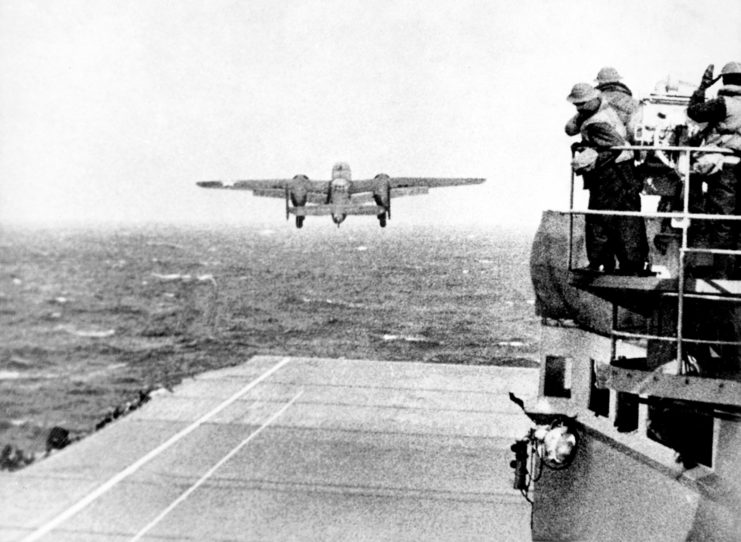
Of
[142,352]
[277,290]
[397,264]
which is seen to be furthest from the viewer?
[397,264]

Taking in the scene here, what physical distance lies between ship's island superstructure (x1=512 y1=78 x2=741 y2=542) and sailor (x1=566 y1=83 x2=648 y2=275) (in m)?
0.21

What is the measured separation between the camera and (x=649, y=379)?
6090 mm

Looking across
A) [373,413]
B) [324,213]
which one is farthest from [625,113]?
[324,213]

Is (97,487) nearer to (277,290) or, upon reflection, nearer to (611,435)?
(611,435)

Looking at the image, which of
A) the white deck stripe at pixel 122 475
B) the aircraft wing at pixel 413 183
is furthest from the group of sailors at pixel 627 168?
the aircraft wing at pixel 413 183

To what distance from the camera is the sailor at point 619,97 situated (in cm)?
712

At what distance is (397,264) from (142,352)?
47070 mm

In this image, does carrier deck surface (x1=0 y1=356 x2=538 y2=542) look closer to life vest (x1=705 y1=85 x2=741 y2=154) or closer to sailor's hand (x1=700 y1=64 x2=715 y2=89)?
life vest (x1=705 y1=85 x2=741 y2=154)

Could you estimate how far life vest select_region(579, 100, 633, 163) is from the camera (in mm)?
6863

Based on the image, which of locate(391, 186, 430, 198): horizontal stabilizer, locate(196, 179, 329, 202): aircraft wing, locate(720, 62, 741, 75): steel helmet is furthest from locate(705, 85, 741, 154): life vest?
locate(196, 179, 329, 202): aircraft wing

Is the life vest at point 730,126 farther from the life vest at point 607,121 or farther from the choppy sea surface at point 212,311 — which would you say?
the choppy sea surface at point 212,311

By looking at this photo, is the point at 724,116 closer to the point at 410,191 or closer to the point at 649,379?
the point at 649,379

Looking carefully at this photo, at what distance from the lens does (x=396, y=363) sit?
21766 mm

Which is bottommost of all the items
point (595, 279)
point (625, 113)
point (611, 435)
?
point (611, 435)
